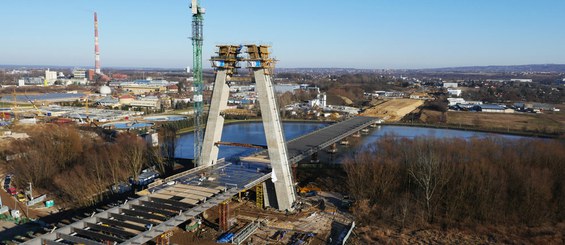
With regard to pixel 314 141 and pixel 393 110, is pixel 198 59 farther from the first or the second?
pixel 393 110

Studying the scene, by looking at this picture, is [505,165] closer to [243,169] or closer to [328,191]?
[328,191]

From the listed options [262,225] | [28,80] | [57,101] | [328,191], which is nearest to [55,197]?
[262,225]

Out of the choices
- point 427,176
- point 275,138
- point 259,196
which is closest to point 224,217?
point 259,196

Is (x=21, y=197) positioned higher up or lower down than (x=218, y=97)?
lower down

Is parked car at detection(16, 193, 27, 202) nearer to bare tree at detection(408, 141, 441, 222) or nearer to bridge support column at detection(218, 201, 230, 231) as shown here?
bridge support column at detection(218, 201, 230, 231)

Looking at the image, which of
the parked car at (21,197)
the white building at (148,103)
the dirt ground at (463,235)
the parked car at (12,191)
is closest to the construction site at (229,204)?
the dirt ground at (463,235)

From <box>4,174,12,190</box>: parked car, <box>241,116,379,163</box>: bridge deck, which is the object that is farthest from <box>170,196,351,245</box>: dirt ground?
<box>4,174,12,190</box>: parked car
